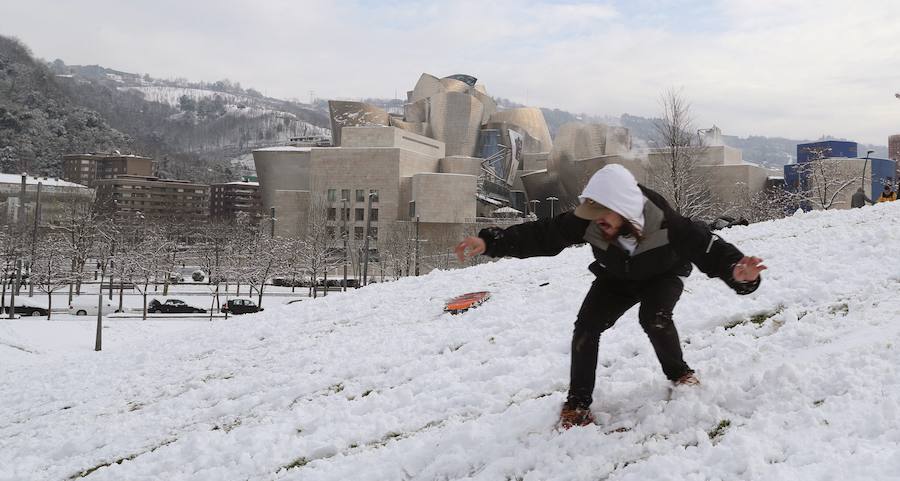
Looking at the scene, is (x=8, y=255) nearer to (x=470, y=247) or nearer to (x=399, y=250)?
(x=399, y=250)

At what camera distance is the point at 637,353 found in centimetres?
612

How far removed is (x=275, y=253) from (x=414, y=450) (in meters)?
51.9

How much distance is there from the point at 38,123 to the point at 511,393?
18861 centimetres

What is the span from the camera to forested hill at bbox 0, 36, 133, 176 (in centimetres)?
14900

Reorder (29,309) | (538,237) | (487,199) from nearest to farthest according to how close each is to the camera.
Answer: (538,237) < (29,309) < (487,199)

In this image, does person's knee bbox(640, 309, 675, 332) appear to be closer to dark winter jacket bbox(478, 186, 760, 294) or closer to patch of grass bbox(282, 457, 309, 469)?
dark winter jacket bbox(478, 186, 760, 294)

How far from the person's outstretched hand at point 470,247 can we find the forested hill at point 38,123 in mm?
167193

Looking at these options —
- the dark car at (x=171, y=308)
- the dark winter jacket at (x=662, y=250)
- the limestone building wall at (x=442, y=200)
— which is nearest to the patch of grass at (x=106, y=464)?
the dark winter jacket at (x=662, y=250)

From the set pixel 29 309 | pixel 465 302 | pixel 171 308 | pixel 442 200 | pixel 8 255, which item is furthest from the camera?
pixel 442 200

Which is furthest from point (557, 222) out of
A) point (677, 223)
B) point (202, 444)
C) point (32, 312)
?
point (32, 312)

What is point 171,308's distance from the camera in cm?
3966

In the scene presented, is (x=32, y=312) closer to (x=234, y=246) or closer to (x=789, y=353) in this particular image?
(x=234, y=246)

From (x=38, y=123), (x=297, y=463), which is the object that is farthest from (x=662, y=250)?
(x=38, y=123)

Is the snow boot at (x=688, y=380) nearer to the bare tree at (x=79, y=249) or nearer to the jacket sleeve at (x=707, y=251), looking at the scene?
the jacket sleeve at (x=707, y=251)
